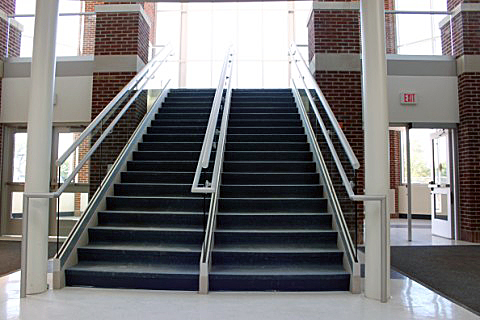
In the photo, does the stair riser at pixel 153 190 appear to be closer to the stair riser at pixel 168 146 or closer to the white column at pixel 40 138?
the stair riser at pixel 168 146

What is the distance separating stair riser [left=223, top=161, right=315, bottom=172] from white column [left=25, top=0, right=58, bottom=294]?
2816 mm

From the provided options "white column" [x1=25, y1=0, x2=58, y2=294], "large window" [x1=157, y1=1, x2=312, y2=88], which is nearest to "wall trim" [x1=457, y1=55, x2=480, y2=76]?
"white column" [x1=25, y1=0, x2=58, y2=294]

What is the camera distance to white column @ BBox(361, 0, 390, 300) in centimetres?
412

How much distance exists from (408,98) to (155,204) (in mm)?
5757

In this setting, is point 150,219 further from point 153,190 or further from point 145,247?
point 153,190

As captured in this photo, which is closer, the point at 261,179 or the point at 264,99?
the point at 261,179

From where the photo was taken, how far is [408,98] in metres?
8.46

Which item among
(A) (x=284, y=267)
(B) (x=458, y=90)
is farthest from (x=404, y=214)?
(A) (x=284, y=267)

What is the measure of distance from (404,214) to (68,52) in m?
12.9

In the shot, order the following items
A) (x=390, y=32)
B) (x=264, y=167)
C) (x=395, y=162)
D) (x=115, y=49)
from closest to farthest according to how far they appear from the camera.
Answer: (x=264, y=167), (x=115, y=49), (x=390, y=32), (x=395, y=162)

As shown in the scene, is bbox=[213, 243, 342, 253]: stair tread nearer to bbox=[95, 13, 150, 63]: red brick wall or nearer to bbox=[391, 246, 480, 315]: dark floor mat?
bbox=[391, 246, 480, 315]: dark floor mat

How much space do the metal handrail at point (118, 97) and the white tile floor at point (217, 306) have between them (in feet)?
4.63

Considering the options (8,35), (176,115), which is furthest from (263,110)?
(8,35)

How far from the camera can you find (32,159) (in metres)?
4.20
